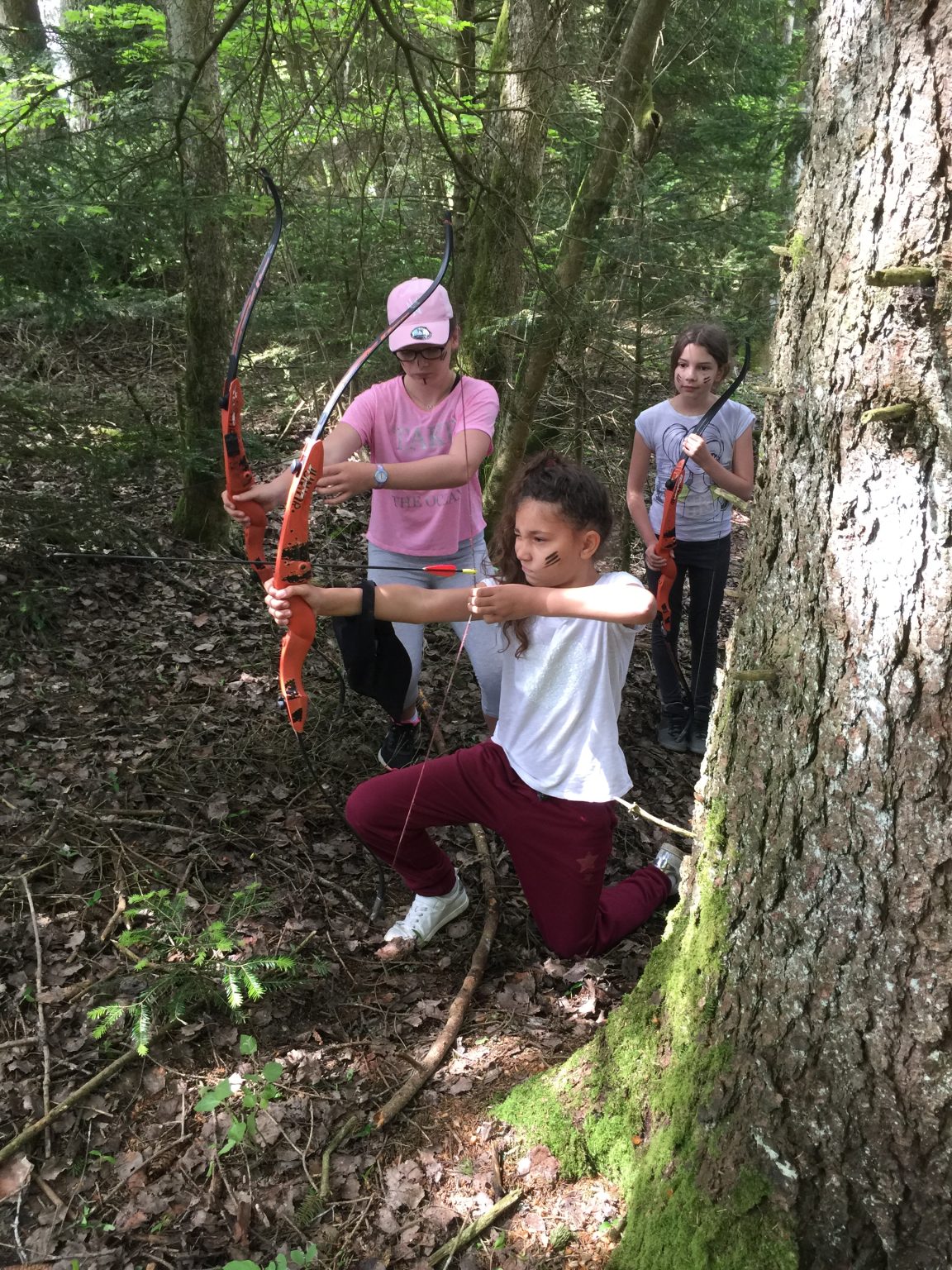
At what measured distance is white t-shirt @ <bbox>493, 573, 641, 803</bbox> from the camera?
231cm

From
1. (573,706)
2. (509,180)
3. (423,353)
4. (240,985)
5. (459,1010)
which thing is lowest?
(459,1010)

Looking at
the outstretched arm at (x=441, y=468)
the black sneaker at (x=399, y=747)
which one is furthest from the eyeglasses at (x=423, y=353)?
the black sneaker at (x=399, y=747)

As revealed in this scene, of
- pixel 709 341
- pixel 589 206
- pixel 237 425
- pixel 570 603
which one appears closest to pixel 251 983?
pixel 570 603

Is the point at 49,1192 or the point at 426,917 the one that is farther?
the point at 426,917

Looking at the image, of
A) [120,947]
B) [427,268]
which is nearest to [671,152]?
[427,268]

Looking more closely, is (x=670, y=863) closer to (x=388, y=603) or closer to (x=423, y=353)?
(x=388, y=603)

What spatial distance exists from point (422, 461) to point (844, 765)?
1.73 metres

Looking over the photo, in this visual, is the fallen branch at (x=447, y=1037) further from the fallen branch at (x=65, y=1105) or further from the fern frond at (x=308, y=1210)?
the fallen branch at (x=65, y=1105)

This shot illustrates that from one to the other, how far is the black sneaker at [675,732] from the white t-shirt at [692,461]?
0.87 m

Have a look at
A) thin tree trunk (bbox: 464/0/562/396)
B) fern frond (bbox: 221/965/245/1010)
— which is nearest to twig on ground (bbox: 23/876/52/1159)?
fern frond (bbox: 221/965/245/1010)

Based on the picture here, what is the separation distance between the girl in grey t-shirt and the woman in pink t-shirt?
82 cm

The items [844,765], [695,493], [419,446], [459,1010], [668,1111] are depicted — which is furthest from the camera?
[695,493]

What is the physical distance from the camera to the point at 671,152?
8.12 meters

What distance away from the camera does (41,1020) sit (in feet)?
7.17
